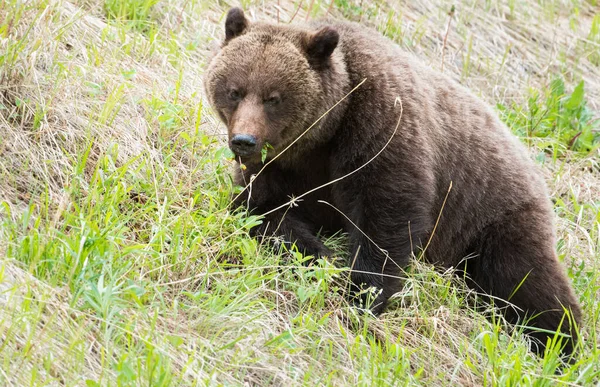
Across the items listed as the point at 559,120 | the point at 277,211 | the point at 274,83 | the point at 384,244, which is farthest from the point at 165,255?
the point at 559,120

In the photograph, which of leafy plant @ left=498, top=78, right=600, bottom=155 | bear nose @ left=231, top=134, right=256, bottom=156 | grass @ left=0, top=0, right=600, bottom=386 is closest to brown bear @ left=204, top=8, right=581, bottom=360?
bear nose @ left=231, top=134, right=256, bottom=156

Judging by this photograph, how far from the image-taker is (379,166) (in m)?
5.29

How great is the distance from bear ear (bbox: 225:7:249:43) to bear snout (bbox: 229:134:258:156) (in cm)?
91

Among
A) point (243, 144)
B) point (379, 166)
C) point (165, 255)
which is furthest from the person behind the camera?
point (379, 166)

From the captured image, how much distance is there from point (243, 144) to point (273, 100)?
0.41 meters

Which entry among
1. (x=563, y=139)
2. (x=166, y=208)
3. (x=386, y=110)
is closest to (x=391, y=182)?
(x=386, y=110)

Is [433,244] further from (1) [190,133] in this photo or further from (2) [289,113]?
(1) [190,133]

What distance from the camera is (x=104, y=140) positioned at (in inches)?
221

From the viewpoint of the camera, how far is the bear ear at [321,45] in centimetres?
533

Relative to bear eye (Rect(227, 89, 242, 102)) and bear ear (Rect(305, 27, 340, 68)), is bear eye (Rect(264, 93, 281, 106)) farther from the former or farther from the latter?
bear ear (Rect(305, 27, 340, 68))

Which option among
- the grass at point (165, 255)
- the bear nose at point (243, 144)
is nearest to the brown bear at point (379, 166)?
the bear nose at point (243, 144)

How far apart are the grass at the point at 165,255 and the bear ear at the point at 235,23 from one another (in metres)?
0.68

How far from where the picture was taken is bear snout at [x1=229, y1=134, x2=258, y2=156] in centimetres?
506

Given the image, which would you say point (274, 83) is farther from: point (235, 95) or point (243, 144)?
point (243, 144)
